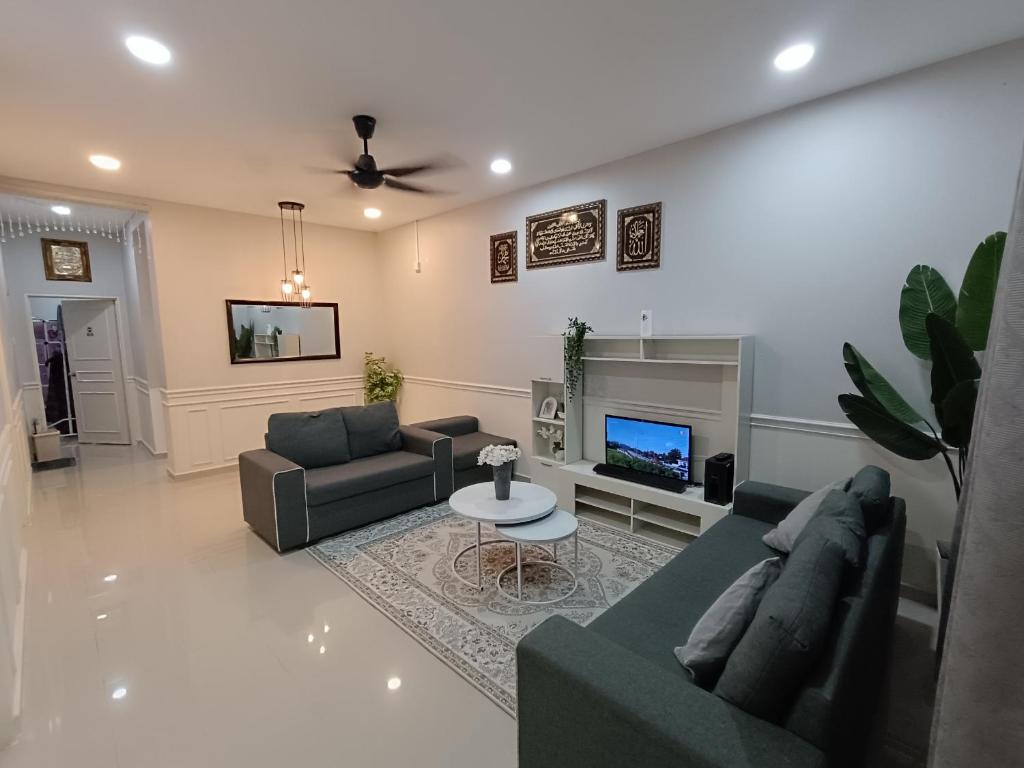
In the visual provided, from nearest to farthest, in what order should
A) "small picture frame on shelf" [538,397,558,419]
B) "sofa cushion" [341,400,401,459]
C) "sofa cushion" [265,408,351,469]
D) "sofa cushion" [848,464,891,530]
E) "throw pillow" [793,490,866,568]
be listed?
1. "throw pillow" [793,490,866,568]
2. "sofa cushion" [848,464,891,530]
3. "sofa cushion" [265,408,351,469]
4. "sofa cushion" [341,400,401,459]
5. "small picture frame on shelf" [538,397,558,419]

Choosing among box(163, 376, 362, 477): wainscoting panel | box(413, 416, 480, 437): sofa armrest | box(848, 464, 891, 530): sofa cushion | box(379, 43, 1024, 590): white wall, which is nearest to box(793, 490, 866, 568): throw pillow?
box(848, 464, 891, 530): sofa cushion

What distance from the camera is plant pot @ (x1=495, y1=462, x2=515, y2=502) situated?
3.08 metres

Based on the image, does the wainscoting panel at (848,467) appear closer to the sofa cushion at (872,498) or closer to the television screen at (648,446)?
the television screen at (648,446)

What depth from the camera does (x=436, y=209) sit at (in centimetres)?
541

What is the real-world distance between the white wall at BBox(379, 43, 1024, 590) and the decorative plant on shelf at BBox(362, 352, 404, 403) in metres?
2.98

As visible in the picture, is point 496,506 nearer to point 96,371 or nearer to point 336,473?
point 336,473

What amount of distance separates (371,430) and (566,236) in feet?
8.17

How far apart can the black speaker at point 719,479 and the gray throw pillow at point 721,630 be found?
167 cm

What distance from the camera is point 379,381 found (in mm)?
6457

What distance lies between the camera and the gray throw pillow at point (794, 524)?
7.59 ft

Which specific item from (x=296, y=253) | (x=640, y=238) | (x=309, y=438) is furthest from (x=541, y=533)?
(x=296, y=253)

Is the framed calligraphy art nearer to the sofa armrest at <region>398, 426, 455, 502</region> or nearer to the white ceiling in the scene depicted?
the white ceiling

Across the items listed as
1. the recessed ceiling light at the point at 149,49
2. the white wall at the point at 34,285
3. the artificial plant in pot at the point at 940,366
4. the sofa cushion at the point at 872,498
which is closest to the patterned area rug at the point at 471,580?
the sofa cushion at the point at 872,498

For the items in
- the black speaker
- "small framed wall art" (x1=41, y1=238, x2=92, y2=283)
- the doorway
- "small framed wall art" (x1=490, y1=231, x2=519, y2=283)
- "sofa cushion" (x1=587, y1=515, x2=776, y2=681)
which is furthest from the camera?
the doorway
